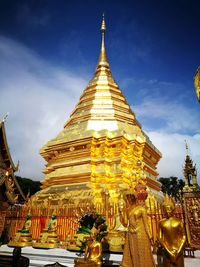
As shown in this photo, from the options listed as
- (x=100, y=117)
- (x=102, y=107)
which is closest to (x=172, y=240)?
(x=100, y=117)

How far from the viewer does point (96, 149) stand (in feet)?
34.7

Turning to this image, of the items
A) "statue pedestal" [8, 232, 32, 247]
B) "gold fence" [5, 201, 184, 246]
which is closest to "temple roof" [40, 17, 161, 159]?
"gold fence" [5, 201, 184, 246]

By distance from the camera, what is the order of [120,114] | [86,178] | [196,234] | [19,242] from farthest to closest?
[120,114], [86,178], [19,242], [196,234]

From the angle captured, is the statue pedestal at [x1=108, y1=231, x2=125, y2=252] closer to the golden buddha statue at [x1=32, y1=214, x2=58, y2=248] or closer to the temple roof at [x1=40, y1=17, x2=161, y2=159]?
the golden buddha statue at [x1=32, y1=214, x2=58, y2=248]

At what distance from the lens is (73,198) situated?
8773mm

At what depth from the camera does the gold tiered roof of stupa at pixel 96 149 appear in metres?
10.1

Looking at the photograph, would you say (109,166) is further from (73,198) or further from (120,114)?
(120,114)

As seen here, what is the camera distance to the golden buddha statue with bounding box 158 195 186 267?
3554 millimetres

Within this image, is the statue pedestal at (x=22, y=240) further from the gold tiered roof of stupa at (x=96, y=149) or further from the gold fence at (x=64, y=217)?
the gold tiered roof of stupa at (x=96, y=149)

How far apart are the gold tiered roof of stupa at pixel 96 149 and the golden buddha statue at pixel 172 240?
574cm

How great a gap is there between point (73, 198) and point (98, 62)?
1047cm

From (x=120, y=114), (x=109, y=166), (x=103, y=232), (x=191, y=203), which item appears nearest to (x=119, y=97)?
(x=120, y=114)

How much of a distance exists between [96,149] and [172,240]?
7032 millimetres

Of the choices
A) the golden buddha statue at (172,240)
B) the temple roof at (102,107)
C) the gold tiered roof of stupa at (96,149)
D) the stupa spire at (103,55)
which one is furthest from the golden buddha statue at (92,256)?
the stupa spire at (103,55)
